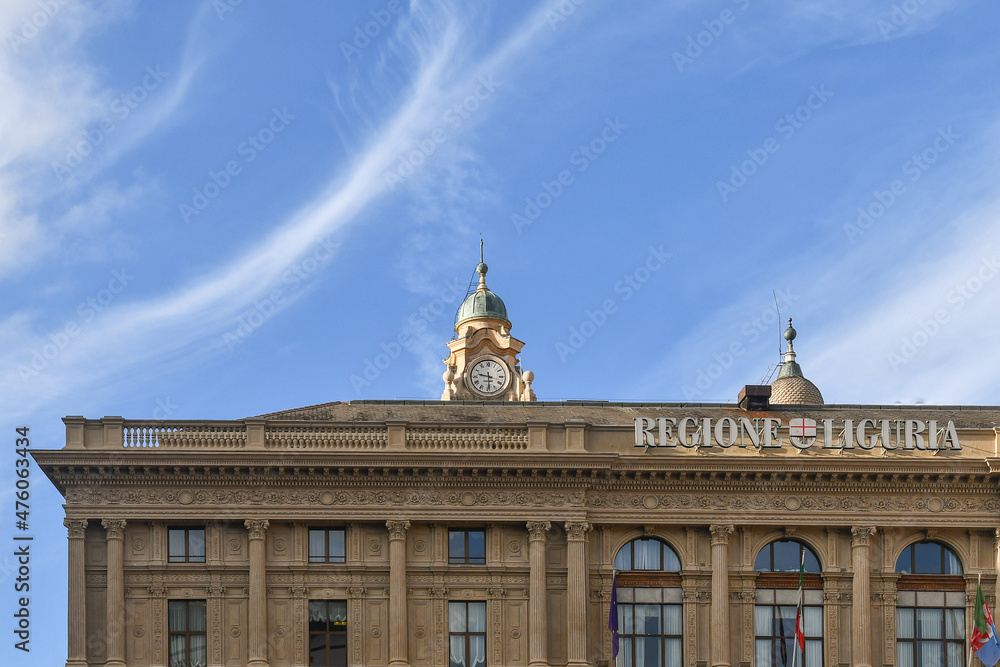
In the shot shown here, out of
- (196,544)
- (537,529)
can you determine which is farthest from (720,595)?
(196,544)

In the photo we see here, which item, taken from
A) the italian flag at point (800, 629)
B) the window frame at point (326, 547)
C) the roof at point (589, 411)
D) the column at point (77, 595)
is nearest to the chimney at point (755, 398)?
the roof at point (589, 411)

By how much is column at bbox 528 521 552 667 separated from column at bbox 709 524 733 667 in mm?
6120

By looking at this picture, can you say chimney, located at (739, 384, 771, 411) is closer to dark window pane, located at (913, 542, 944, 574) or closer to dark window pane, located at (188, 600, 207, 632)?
dark window pane, located at (913, 542, 944, 574)

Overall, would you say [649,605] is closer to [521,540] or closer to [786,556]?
[521,540]

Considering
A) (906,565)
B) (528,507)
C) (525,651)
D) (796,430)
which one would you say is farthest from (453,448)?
(906,565)

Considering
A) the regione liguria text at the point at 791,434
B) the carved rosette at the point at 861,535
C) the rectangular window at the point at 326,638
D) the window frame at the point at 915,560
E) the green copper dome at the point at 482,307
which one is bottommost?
the rectangular window at the point at 326,638

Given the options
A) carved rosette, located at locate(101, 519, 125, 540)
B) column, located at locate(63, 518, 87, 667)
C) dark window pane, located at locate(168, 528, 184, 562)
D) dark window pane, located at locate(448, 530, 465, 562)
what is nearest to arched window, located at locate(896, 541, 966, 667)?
dark window pane, located at locate(448, 530, 465, 562)

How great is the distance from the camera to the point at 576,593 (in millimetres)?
70625

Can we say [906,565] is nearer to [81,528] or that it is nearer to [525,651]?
[525,651]

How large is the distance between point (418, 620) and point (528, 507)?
570 cm

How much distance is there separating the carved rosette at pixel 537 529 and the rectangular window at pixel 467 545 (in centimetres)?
177

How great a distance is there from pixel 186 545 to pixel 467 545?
10.2m

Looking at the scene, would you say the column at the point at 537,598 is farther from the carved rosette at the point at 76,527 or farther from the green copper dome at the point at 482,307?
the green copper dome at the point at 482,307

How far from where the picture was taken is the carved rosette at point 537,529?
70938 mm
